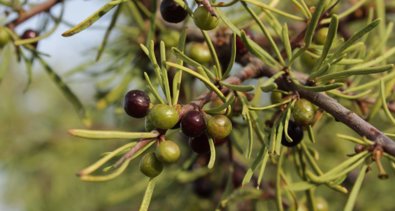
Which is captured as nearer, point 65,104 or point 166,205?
point 166,205

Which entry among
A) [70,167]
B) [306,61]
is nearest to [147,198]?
[306,61]

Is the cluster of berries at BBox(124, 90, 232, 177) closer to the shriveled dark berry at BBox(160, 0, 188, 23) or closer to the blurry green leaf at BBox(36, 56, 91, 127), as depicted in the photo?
the shriveled dark berry at BBox(160, 0, 188, 23)

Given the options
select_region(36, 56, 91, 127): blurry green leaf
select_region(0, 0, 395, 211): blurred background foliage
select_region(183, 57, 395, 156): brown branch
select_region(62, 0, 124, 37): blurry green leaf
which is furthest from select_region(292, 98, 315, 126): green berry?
select_region(0, 0, 395, 211): blurred background foliage

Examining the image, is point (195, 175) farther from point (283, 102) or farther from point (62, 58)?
point (62, 58)

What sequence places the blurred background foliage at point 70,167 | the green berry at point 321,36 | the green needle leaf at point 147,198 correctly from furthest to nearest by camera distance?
the blurred background foliage at point 70,167, the green berry at point 321,36, the green needle leaf at point 147,198

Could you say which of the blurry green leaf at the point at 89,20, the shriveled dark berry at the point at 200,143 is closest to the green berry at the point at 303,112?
the shriveled dark berry at the point at 200,143

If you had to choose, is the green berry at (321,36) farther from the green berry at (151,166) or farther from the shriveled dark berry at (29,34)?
the shriveled dark berry at (29,34)

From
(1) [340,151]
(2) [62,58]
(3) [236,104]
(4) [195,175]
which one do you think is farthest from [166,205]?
(2) [62,58]

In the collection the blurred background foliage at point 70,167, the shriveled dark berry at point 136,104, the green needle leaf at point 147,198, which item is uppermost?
the shriveled dark berry at point 136,104
